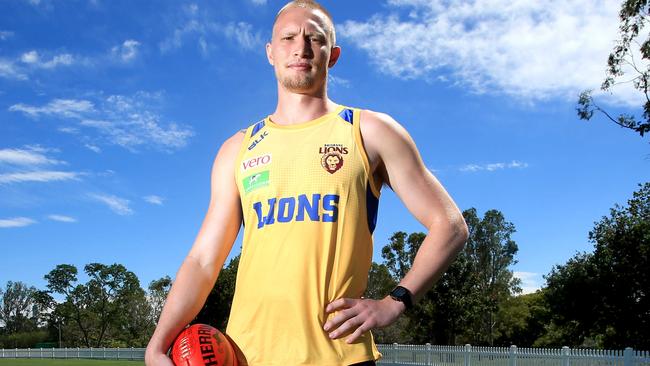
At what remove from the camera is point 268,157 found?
2889 millimetres

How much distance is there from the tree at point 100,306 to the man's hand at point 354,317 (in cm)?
7916

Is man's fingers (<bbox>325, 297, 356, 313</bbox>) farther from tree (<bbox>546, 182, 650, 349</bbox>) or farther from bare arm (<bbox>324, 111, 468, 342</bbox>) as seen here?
tree (<bbox>546, 182, 650, 349</bbox>)

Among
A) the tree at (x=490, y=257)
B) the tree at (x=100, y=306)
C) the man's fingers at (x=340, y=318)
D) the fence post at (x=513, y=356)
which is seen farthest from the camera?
the tree at (x=100, y=306)

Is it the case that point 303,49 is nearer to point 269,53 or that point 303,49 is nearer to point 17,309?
point 269,53

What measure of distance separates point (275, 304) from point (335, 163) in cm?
60

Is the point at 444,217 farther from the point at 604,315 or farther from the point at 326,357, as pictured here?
the point at 604,315

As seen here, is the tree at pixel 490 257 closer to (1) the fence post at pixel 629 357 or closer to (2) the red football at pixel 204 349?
(1) the fence post at pixel 629 357

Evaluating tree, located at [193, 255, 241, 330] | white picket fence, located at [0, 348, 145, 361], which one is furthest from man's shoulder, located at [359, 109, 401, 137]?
white picket fence, located at [0, 348, 145, 361]

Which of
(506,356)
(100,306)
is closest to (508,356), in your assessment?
(506,356)

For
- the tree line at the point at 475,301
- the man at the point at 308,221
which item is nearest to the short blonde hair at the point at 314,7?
the man at the point at 308,221

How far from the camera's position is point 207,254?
3.08 metres

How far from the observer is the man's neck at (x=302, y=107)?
3.02 metres

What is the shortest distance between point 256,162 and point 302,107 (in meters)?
0.32

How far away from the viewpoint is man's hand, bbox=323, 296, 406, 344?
2.59 m
